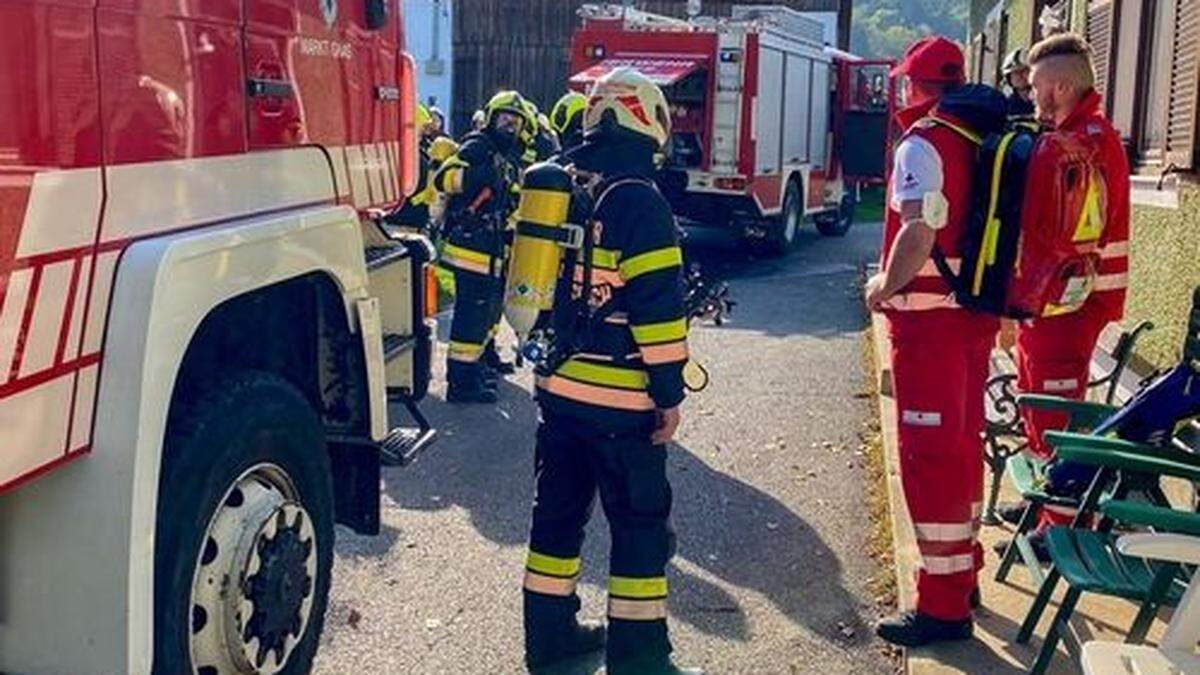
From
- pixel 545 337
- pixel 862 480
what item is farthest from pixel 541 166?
pixel 862 480

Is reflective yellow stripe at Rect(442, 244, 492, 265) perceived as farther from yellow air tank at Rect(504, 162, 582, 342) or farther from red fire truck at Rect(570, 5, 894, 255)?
red fire truck at Rect(570, 5, 894, 255)

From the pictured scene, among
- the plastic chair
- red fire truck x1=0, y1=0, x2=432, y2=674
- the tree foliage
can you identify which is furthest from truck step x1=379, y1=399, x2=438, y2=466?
the tree foliage

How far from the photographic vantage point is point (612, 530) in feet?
13.6

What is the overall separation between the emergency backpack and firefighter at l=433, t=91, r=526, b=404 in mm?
4085

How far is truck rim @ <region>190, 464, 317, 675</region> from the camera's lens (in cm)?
318

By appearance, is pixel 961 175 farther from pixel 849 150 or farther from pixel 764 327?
pixel 849 150

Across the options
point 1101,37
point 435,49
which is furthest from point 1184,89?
point 435,49

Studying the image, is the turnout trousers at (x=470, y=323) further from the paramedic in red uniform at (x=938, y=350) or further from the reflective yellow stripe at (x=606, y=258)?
the reflective yellow stripe at (x=606, y=258)

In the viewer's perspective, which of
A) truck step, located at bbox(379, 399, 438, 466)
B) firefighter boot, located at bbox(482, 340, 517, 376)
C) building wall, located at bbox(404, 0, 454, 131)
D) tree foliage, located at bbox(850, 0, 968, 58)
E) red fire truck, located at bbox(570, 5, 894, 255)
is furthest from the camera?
tree foliage, located at bbox(850, 0, 968, 58)

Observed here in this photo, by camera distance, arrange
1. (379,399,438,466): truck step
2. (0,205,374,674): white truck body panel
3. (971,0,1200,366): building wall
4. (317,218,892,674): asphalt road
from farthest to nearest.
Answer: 1. (971,0,1200,366): building wall
2. (317,218,892,674): asphalt road
3. (379,399,438,466): truck step
4. (0,205,374,674): white truck body panel

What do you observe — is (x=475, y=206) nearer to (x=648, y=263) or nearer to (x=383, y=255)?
(x=383, y=255)

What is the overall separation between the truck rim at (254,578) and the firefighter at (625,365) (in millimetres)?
874

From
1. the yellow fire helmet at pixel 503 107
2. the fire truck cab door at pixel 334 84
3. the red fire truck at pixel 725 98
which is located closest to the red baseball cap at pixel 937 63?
the fire truck cab door at pixel 334 84

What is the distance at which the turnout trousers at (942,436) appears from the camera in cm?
430
